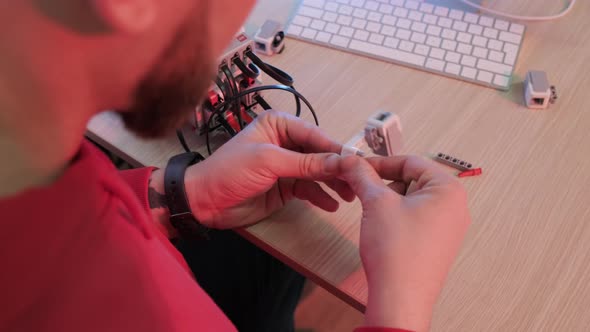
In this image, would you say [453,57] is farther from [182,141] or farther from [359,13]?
[182,141]

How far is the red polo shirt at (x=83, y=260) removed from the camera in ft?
1.43

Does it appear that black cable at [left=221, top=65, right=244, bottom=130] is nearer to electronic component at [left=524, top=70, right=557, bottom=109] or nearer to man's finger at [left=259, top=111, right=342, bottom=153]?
man's finger at [left=259, top=111, right=342, bottom=153]

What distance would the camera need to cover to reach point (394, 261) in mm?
645

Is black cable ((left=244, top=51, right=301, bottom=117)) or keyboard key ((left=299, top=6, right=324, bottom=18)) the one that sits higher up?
keyboard key ((left=299, top=6, right=324, bottom=18))

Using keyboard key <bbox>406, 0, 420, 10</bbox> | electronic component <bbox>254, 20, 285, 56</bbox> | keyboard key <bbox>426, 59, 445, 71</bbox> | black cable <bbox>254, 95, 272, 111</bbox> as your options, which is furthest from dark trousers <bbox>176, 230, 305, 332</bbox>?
keyboard key <bbox>406, 0, 420, 10</bbox>

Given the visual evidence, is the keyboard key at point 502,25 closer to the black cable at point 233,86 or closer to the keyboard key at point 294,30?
the keyboard key at point 294,30

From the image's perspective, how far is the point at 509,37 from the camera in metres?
0.99

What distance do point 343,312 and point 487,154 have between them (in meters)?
0.73

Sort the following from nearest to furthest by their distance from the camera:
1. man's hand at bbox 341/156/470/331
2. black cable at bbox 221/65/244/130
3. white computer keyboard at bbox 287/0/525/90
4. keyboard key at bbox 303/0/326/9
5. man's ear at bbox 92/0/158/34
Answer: man's ear at bbox 92/0/158/34
man's hand at bbox 341/156/470/331
black cable at bbox 221/65/244/130
white computer keyboard at bbox 287/0/525/90
keyboard key at bbox 303/0/326/9

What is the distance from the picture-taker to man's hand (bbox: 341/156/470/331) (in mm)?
632

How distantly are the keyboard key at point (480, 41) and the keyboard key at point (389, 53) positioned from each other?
10cm

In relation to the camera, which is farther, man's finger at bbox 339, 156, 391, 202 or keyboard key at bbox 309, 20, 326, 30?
keyboard key at bbox 309, 20, 326, 30

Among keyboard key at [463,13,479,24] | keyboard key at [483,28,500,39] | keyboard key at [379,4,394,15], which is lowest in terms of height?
keyboard key at [379,4,394,15]

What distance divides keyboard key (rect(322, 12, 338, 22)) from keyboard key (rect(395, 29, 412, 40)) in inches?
4.9
